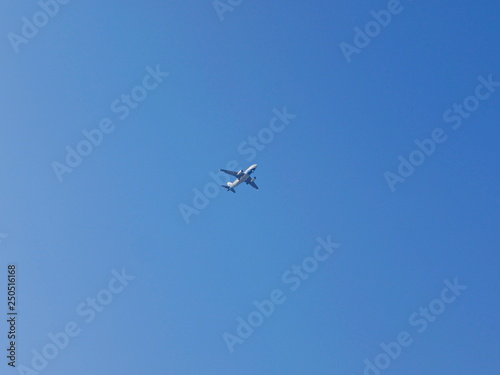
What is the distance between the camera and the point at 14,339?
10081 centimetres

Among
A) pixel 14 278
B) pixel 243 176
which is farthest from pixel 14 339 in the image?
pixel 243 176

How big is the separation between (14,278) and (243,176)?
69.2 m

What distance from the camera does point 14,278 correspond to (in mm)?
103000

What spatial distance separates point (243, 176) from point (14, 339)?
73.5 m

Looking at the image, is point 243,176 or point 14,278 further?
point 243,176

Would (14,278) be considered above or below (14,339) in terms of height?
above

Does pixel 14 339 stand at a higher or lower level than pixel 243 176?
lower

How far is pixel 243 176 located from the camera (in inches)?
6245

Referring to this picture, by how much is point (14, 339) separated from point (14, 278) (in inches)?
385

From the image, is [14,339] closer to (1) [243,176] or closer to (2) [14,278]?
(2) [14,278]

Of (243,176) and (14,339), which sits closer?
(14,339)
